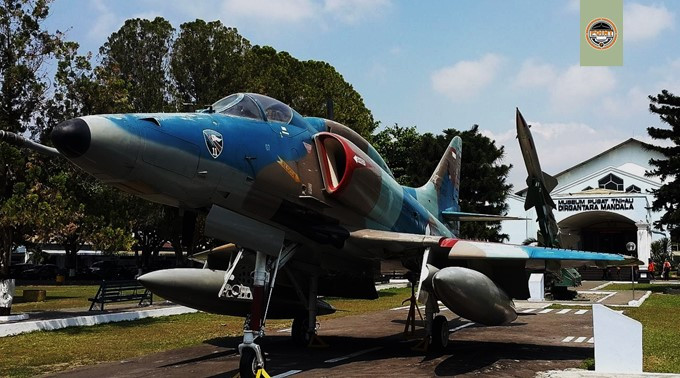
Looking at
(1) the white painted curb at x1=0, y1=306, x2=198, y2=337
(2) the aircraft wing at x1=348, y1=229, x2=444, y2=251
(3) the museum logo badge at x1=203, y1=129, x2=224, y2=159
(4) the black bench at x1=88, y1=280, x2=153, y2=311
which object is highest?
(3) the museum logo badge at x1=203, y1=129, x2=224, y2=159

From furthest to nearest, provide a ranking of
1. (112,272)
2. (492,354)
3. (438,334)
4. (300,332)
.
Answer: (112,272)
(300,332)
(438,334)
(492,354)

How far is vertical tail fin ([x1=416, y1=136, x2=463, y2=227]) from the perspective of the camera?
17406 mm

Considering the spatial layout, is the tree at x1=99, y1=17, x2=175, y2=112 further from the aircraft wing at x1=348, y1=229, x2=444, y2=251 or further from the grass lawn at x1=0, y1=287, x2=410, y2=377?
the aircraft wing at x1=348, y1=229, x2=444, y2=251

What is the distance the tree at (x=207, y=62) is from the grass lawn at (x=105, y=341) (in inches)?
625

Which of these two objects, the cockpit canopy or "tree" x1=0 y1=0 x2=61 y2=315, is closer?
the cockpit canopy

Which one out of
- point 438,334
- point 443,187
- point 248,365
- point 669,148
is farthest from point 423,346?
point 669,148

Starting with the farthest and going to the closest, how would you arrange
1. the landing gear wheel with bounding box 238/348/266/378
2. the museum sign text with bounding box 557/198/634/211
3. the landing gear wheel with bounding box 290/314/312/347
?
the museum sign text with bounding box 557/198/634/211 → the landing gear wheel with bounding box 290/314/312/347 → the landing gear wheel with bounding box 238/348/266/378

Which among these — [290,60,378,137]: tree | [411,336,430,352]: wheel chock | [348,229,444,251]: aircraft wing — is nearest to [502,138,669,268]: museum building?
[290,60,378,137]: tree

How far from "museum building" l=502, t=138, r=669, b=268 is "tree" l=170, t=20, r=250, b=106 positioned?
29.2m

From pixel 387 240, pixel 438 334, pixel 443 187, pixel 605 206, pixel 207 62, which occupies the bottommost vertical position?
pixel 438 334

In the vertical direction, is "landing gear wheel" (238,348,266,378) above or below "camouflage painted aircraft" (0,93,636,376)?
below

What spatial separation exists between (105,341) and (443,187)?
968cm

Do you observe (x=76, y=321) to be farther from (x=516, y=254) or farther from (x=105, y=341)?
(x=516, y=254)

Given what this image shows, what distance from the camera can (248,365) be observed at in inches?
362
